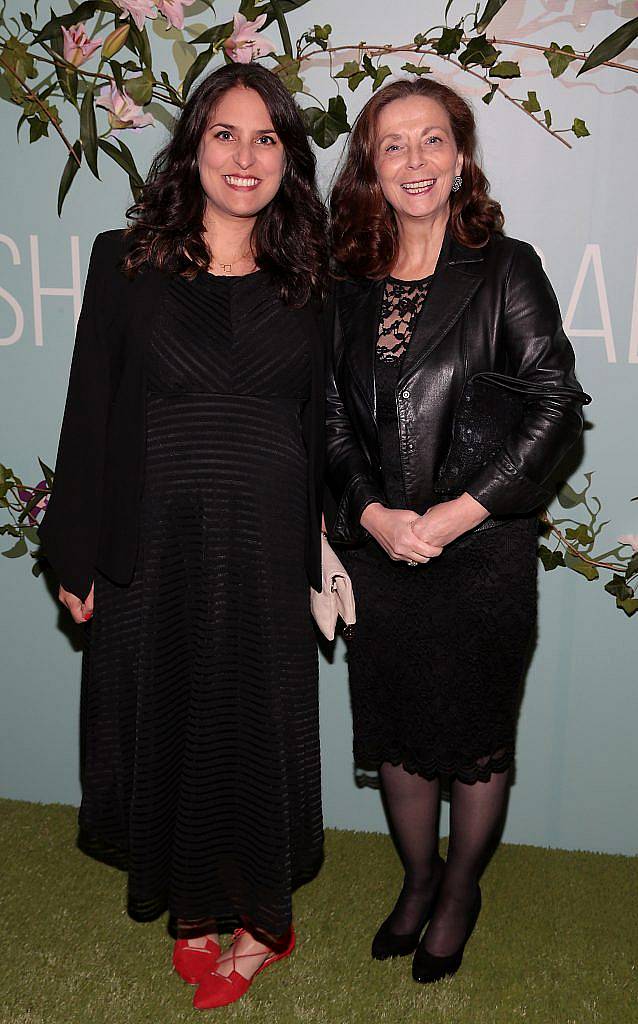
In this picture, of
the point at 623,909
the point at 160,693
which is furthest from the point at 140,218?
the point at 623,909

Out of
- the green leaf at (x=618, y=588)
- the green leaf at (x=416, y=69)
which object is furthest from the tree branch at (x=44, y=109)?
the green leaf at (x=618, y=588)

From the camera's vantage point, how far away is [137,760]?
1.87 m

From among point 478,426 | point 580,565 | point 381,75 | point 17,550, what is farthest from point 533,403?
point 17,550

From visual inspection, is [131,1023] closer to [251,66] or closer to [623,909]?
[623,909]

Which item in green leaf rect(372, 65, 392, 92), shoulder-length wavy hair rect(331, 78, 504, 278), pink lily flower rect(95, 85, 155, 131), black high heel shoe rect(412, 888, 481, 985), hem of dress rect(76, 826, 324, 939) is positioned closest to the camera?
shoulder-length wavy hair rect(331, 78, 504, 278)

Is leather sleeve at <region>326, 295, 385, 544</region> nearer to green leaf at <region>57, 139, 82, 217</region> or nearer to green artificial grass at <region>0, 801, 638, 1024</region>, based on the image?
green leaf at <region>57, 139, 82, 217</region>

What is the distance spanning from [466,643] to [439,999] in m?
0.79

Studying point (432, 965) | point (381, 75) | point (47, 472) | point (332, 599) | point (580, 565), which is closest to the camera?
point (332, 599)

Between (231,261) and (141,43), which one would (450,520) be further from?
A: (141,43)

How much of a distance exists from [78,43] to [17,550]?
133 centimetres

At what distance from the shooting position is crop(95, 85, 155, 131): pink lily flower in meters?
2.28

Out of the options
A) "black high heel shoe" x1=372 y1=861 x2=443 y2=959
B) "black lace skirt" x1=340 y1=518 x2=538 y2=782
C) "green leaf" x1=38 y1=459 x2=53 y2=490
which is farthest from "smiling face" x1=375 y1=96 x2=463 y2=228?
"black high heel shoe" x1=372 y1=861 x2=443 y2=959

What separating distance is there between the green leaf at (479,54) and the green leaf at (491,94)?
0.05m

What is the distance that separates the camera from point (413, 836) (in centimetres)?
213
